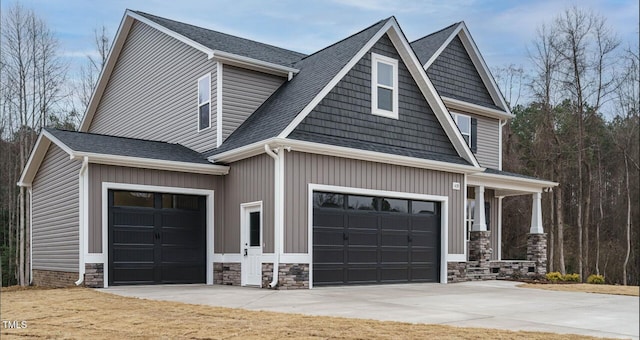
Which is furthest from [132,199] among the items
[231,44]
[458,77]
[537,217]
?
[537,217]

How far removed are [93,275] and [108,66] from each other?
10.3 meters

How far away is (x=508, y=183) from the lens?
68.6ft

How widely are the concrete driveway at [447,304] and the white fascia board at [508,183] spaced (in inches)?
193

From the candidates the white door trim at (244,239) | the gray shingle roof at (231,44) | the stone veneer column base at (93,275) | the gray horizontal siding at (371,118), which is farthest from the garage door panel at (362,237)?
the stone veneer column base at (93,275)

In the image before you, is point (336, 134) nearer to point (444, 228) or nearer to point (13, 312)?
point (444, 228)

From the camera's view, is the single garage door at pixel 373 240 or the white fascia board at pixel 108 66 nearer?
the single garage door at pixel 373 240

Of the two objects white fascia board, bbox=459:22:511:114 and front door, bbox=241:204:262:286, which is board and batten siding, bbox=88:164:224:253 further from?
white fascia board, bbox=459:22:511:114

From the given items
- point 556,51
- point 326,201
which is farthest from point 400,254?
point 556,51

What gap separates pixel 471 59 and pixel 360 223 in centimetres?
1017

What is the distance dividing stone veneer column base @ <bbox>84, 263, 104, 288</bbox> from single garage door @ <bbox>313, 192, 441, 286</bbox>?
4756 millimetres

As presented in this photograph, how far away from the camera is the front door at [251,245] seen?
14.9m

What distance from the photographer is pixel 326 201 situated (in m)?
15.1

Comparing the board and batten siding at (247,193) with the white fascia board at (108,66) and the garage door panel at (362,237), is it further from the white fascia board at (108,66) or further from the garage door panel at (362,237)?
the white fascia board at (108,66)

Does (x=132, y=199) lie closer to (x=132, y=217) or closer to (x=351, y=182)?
(x=132, y=217)
